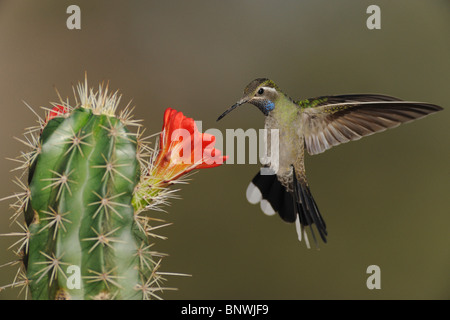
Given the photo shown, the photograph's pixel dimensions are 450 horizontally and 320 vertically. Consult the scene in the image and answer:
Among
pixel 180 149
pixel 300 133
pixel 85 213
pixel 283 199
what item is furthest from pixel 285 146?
pixel 85 213

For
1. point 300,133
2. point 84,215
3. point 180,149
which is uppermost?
point 300,133

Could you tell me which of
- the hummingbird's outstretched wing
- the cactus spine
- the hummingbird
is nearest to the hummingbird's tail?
the hummingbird

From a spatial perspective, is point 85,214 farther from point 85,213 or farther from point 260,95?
point 260,95

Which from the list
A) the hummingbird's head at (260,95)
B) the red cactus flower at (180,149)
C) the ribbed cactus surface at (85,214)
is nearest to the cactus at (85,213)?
the ribbed cactus surface at (85,214)

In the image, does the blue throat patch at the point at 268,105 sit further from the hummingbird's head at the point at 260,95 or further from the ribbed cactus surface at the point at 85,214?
the ribbed cactus surface at the point at 85,214

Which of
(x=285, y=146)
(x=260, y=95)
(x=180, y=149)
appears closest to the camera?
(x=180, y=149)

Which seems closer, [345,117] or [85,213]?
[85,213]
